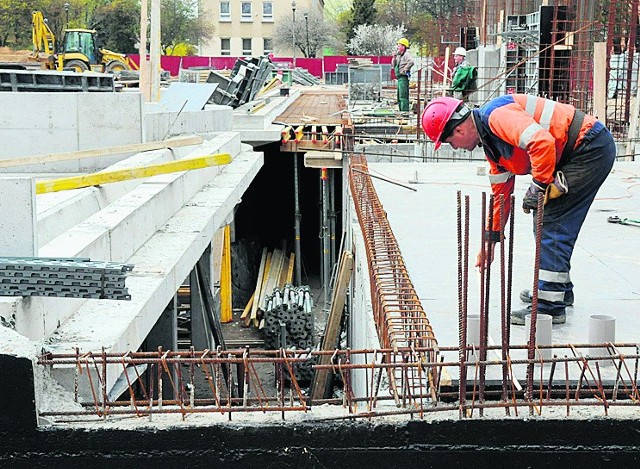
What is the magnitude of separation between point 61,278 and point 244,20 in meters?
92.8

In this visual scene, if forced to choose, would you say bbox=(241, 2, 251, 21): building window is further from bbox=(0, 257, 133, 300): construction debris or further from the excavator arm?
bbox=(0, 257, 133, 300): construction debris

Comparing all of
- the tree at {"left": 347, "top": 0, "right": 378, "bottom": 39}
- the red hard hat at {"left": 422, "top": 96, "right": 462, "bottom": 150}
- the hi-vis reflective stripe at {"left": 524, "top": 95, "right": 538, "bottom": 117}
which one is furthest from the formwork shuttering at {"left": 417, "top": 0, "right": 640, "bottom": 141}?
the tree at {"left": 347, "top": 0, "right": 378, "bottom": 39}

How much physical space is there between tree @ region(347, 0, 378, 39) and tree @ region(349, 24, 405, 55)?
5529mm

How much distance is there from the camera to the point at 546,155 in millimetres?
5449

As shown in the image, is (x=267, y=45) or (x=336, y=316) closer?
(x=336, y=316)

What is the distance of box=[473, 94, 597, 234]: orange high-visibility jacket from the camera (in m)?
5.47

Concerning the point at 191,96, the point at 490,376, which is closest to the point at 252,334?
the point at 191,96

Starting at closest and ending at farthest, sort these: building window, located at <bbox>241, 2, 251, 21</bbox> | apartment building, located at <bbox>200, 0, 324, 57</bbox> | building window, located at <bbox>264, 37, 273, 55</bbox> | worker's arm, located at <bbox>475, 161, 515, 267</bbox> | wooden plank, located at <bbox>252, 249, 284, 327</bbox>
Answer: worker's arm, located at <bbox>475, 161, 515, 267</bbox>, wooden plank, located at <bbox>252, 249, 284, 327</bbox>, apartment building, located at <bbox>200, 0, 324, 57</bbox>, building window, located at <bbox>241, 2, 251, 21</bbox>, building window, located at <bbox>264, 37, 273, 55</bbox>

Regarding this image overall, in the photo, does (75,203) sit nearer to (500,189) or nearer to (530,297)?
(500,189)

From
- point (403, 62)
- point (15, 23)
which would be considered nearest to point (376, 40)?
point (15, 23)

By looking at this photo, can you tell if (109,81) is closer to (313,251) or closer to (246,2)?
(313,251)

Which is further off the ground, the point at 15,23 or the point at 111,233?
the point at 15,23

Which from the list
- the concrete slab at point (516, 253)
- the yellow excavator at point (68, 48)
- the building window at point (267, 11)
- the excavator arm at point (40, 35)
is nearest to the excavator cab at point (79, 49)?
the yellow excavator at point (68, 48)

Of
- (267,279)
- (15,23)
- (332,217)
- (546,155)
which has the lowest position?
(267,279)
